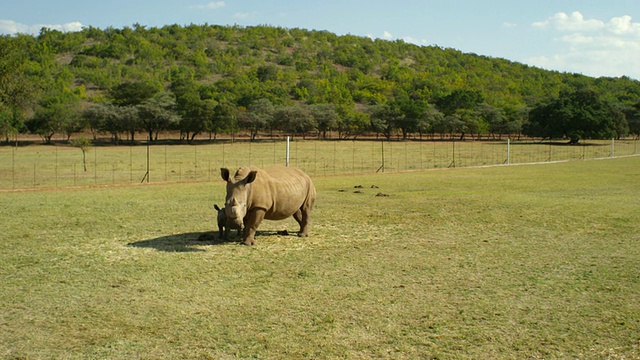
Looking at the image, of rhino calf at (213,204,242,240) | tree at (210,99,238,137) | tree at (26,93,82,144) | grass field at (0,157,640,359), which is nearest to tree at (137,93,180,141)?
tree at (210,99,238,137)

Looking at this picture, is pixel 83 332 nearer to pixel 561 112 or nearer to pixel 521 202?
pixel 521 202

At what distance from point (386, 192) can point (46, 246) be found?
12.6 m

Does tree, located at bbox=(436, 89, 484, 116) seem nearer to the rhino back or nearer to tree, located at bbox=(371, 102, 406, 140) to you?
tree, located at bbox=(371, 102, 406, 140)

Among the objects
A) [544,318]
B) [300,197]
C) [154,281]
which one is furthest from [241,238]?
[544,318]

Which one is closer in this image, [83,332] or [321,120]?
[83,332]

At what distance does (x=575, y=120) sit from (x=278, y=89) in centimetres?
5984

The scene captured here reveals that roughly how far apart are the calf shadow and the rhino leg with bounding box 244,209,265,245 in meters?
0.33

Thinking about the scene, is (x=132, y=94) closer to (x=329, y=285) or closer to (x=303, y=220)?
(x=303, y=220)

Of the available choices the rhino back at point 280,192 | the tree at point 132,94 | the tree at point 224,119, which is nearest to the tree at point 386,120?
the tree at point 224,119

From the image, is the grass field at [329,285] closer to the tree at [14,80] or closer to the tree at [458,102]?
the tree at [14,80]

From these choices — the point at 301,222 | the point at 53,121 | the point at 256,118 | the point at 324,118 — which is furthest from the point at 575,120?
the point at 301,222

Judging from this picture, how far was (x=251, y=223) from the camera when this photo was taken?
1120 centimetres

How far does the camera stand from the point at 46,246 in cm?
1105

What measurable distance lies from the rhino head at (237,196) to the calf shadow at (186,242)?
0.83 m
